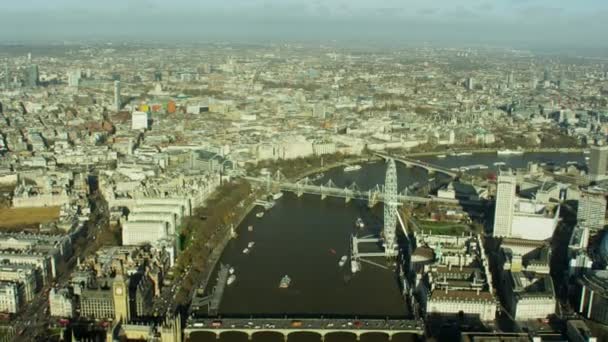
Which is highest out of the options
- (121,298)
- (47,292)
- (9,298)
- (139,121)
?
(139,121)

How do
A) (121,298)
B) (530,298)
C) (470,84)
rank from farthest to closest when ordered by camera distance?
(470,84)
(530,298)
(121,298)

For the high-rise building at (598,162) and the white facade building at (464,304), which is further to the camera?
the high-rise building at (598,162)

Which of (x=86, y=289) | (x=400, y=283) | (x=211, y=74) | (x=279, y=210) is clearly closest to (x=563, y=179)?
(x=279, y=210)

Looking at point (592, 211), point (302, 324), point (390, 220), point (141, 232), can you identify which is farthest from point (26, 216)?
point (592, 211)

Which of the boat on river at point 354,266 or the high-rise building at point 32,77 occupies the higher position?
the high-rise building at point 32,77

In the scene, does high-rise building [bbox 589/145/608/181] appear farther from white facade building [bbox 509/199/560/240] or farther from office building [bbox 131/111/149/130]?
A: office building [bbox 131/111/149/130]

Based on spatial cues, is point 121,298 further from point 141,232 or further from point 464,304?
point 464,304

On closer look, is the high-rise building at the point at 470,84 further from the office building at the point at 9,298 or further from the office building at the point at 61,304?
the office building at the point at 9,298

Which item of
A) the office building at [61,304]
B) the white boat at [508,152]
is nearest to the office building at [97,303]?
the office building at [61,304]
